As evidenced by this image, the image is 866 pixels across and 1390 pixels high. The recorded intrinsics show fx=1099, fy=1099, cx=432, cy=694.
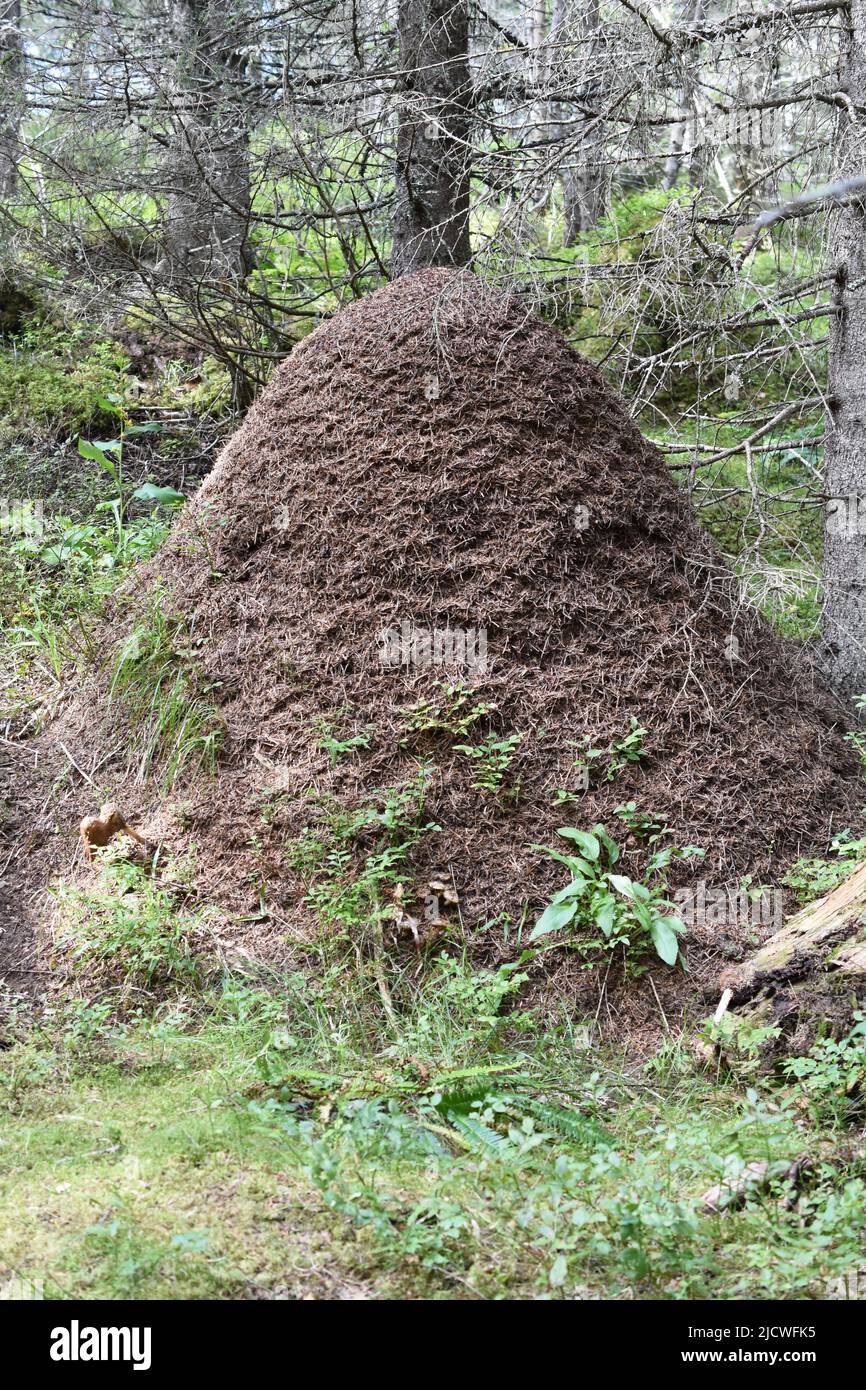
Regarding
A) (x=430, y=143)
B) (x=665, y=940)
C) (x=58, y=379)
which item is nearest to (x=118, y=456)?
(x=58, y=379)

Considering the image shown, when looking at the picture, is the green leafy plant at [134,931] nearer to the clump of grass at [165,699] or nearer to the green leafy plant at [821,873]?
the clump of grass at [165,699]

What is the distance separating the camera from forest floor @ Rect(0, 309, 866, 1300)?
7.82ft

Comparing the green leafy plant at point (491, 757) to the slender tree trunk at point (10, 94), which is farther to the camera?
the slender tree trunk at point (10, 94)

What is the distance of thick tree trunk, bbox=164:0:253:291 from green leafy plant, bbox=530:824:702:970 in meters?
4.16

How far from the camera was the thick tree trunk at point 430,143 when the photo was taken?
20.0 ft

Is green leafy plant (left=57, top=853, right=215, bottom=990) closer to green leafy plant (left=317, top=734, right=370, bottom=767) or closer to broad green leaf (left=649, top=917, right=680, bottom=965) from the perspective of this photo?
green leafy plant (left=317, top=734, right=370, bottom=767)

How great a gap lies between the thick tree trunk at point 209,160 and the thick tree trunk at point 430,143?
3.14 feet

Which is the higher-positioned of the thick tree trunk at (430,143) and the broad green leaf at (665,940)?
the thick tree trunk at (430,143)

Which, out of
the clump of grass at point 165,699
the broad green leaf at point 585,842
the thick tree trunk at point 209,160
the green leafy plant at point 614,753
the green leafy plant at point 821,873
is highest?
the thick tree trunk at point 209,160

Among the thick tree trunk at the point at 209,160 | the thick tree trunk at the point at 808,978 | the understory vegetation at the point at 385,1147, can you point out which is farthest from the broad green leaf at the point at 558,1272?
the thick tree trunk at the point at 209,160

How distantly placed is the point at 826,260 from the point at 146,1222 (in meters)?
5.22

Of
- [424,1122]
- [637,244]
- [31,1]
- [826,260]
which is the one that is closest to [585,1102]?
[424,1122]

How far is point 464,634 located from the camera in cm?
459
